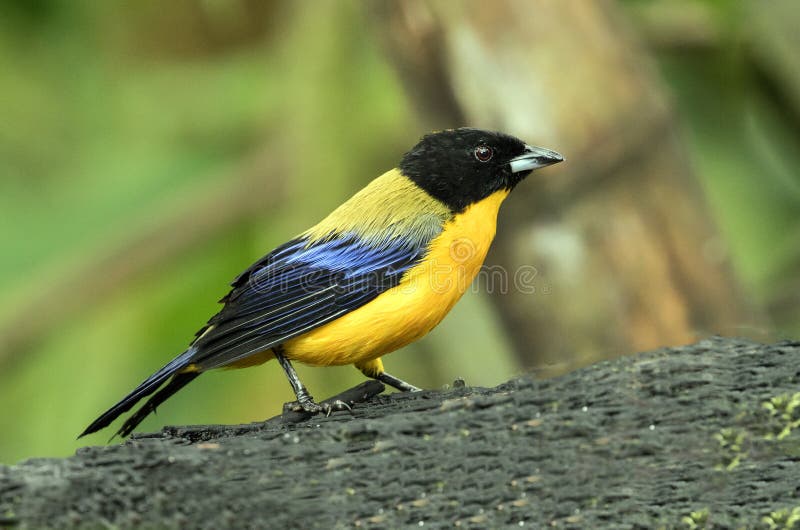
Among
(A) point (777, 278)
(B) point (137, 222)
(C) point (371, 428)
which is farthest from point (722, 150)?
(C) point (371, 428)

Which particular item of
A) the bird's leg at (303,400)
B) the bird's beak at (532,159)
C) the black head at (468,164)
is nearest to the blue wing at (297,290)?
the bird's leg at (303,400)

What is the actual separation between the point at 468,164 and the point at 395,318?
2.50 ft

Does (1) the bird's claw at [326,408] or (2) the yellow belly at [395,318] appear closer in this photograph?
(1) the bird's claw at [326,408]

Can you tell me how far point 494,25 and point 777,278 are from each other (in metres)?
2.23

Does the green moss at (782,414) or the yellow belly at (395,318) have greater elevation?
the yellow belly at (395,318)

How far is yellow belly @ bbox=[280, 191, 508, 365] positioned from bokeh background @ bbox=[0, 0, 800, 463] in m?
0.54

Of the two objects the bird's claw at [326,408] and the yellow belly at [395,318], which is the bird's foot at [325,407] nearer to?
the bird's claw at [326,408]

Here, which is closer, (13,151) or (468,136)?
(468,136)

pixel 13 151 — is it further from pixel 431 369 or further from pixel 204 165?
pixel 431 369

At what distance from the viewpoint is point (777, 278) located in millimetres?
5270

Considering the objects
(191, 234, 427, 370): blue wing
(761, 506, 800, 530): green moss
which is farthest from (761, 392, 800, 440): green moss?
(191, 234, 427, 370): blue wing

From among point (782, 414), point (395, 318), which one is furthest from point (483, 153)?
point (782, 414)

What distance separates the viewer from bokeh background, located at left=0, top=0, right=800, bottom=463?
3.95m

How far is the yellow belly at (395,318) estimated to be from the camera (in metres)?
3.19
